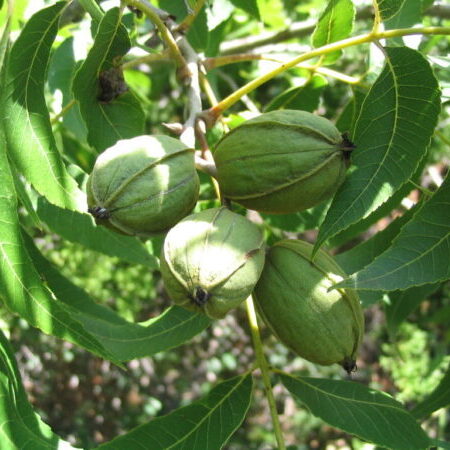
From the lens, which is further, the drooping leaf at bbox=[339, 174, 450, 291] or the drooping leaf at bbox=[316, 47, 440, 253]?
the drooping leaf at bbox=[316, 47, 440, 253]

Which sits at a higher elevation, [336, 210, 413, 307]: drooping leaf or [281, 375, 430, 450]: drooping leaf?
[336, 210, 413, 307]: drooping leaf

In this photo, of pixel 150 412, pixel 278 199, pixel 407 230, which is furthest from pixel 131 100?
pixel 150 412

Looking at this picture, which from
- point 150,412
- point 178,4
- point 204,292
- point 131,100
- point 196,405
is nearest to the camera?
point 204,292

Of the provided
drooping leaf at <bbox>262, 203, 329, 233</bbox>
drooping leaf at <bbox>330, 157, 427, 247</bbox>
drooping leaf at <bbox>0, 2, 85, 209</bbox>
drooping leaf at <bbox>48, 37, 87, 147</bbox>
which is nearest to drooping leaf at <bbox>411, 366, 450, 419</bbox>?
drooping leaf at <bbox>330, 157, 427, 247</bbox>

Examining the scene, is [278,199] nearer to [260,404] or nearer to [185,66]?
[185,66]

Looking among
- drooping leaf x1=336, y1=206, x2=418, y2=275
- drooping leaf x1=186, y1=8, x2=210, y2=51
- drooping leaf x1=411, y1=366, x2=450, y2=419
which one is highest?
drooping leaf x1=186, y1=8, x2=210, y2=51

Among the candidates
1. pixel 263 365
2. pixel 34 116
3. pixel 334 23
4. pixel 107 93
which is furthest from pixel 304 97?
pixel 34 116

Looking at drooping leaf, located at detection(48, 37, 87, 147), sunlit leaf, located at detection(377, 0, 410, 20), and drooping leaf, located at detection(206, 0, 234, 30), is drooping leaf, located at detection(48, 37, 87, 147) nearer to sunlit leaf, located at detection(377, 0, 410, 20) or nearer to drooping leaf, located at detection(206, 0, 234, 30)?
drooping leaf, located at detection(206, 0, 234, 30)
